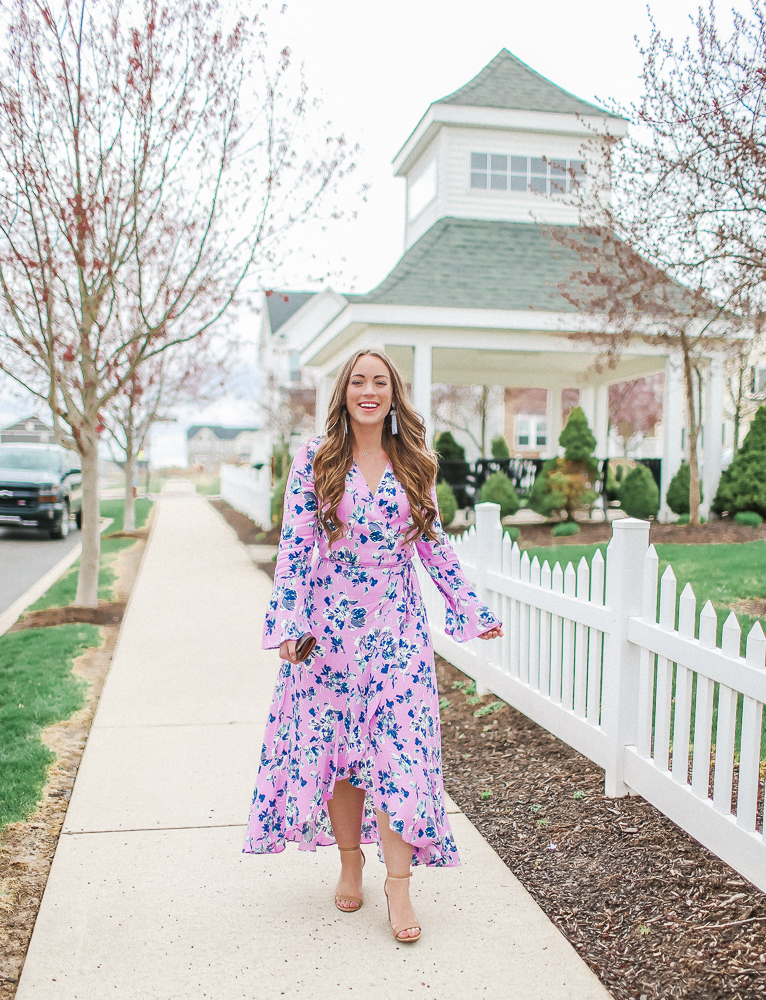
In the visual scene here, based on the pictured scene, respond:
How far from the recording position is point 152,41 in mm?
7078

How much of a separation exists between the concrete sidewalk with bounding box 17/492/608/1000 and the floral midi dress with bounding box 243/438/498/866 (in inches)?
10.8

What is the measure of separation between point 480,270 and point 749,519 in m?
5.52

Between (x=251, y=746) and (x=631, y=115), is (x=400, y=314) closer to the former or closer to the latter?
(x=631, y=115)

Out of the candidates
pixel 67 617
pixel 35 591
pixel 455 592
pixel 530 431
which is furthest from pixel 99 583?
pixel 530 431

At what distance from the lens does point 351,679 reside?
2734mm

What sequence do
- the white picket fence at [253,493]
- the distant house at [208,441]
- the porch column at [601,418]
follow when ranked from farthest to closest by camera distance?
the distant house at [208,441] < the white picket fence at [253,493] < the porch column at [601,418]

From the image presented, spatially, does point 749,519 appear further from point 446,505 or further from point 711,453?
point 446,505

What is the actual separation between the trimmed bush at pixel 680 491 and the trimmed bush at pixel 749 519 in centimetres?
88

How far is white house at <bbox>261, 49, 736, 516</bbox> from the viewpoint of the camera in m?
12.4

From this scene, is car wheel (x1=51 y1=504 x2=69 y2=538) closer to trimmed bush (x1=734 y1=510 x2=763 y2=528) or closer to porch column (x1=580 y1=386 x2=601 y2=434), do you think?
porch column (x1=580 y1=386 x2=601 y2=434)

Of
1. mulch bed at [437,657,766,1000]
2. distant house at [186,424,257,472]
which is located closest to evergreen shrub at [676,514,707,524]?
mulch bed at [437,657,766,1000]

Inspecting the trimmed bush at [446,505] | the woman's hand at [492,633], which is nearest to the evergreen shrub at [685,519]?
the trimmed bush at [446,505]

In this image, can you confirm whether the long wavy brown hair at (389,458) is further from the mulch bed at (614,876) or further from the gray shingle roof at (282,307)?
the gray shingle roof at (282,307)

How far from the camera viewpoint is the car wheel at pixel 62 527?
17.0 metres
